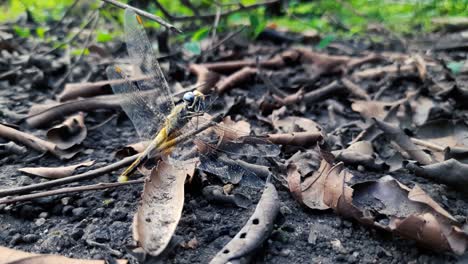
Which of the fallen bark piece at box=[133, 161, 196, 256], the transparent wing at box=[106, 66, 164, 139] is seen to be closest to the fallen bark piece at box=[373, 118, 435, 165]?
the fallen bark piece at box=[133, 161, 196, 256]

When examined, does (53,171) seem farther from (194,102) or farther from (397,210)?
(397,210)

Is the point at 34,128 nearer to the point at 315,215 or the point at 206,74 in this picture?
the point at 206,74

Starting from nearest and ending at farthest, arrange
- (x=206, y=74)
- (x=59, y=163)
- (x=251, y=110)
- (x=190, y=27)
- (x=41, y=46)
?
1. (x=59, y=163)
2. (x=251, y=110)
3. (x=206, y=74)
4. (x=41, y=46)
5. (x=190, y=27)

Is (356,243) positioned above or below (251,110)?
above

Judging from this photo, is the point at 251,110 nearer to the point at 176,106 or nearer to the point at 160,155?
the point at 176,106

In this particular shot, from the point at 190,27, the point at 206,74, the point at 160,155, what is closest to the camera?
the point at 160,155

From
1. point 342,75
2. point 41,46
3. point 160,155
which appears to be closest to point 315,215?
point 160,155

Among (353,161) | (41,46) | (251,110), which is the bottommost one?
(41,46)

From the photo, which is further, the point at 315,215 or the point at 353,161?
the point at 353,161
